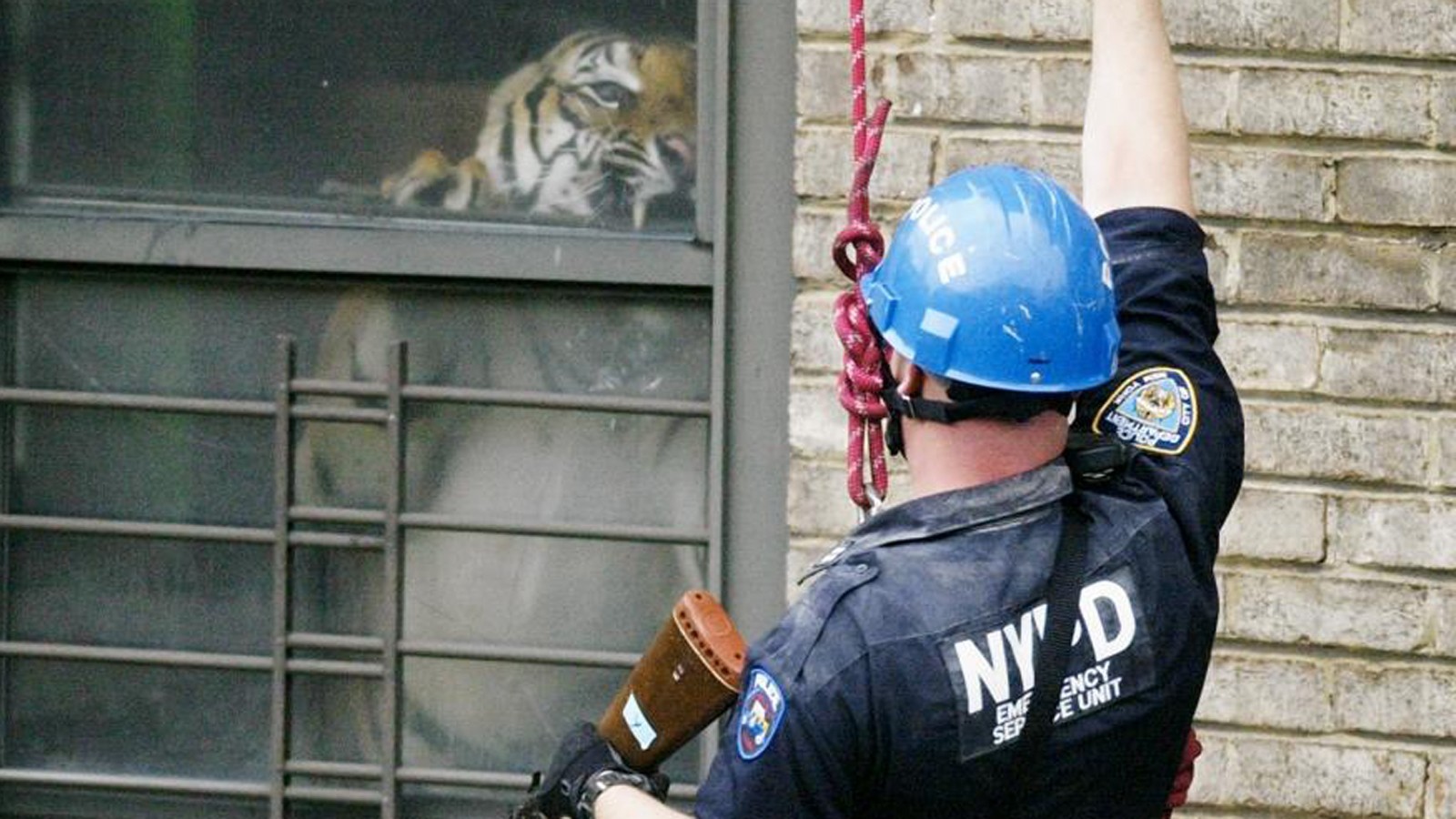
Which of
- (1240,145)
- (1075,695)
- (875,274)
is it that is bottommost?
(1075,695)

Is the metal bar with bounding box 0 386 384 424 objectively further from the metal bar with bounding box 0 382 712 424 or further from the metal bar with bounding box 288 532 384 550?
the metal bar with bounding box 288 532 384 550

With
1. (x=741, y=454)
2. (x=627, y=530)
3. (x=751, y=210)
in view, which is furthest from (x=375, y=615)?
(x=751, y=210)

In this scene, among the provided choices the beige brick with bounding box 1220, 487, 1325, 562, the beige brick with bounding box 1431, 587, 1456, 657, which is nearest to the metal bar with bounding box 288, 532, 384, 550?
the beige brick with bounding box 1220, 487, 1325, 562

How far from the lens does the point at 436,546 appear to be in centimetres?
424

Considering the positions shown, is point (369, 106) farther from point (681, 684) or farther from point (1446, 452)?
point (1446, 452)

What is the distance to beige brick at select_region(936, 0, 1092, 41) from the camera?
3.83 m

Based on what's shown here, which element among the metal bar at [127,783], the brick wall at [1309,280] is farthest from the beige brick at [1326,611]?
the metal bar at [127,783]

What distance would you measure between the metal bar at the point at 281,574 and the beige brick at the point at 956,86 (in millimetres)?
1276

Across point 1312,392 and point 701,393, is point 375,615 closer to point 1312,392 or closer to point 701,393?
point 701,393

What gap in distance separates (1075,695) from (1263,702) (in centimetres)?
163

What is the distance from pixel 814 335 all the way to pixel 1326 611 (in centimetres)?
107

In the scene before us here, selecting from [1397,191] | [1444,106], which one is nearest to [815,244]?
[1397,191]

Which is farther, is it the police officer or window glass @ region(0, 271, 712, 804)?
window glass @ region(0, 271, 712, 804)

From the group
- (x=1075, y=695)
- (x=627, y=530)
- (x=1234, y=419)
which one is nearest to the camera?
(x=1075, y=695)
